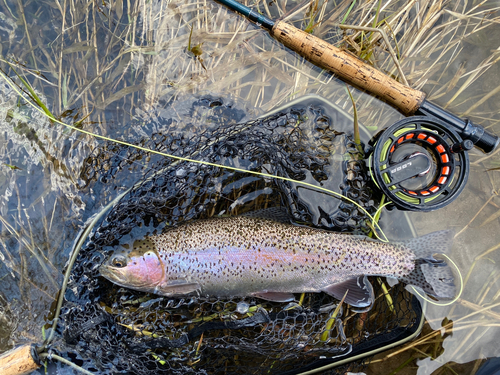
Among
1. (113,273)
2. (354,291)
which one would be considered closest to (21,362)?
(113,273)

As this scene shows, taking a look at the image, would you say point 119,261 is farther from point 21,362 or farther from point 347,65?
point 347,65

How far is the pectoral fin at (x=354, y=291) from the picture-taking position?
262 centimetres

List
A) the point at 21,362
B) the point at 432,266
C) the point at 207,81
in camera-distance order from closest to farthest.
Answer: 1. the point at 21,362
2. the point at 432,266
3. the point at 207,81

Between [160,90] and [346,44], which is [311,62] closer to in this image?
[346,44]

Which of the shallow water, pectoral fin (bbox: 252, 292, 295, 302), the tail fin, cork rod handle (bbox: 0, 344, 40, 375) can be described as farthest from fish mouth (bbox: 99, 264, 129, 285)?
the tail fin

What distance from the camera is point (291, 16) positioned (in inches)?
119

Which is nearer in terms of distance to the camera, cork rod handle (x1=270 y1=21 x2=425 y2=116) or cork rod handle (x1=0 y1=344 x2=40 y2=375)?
cork rod handle (x1=0 y1=344 x2=40 y2=375)

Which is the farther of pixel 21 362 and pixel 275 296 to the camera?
pixel 275 296

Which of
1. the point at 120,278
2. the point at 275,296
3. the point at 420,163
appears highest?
the point at 420,163

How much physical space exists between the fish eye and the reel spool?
203cm

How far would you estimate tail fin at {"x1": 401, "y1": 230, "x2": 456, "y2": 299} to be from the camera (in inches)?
102

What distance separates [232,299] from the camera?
8.95 feet

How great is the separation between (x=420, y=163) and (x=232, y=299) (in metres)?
1.87

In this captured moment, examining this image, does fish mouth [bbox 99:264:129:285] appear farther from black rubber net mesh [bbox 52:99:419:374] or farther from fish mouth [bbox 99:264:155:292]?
black rubber net mesh [bbox 52:99:419:374]
